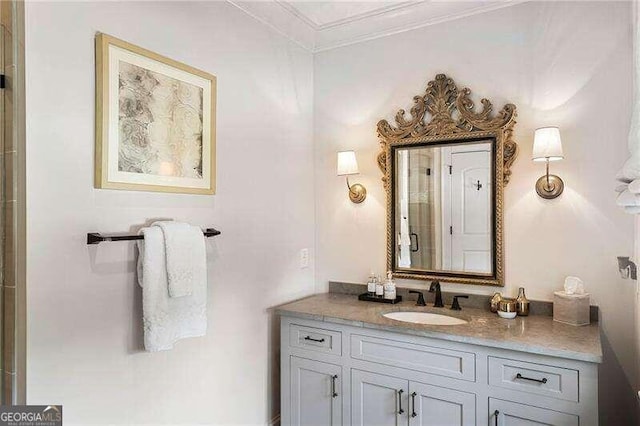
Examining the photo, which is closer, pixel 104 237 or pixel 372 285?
pixel 104 237

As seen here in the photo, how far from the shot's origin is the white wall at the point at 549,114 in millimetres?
2064

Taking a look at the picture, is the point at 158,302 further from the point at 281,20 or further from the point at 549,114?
the point at 549,114

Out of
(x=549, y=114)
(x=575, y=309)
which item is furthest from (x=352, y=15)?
(x=575, y=309)

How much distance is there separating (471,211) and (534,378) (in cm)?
98

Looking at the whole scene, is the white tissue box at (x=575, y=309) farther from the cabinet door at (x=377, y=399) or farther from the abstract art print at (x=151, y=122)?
the abstract art print at (x=151, y=122)

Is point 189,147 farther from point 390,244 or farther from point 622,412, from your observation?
point 622,412

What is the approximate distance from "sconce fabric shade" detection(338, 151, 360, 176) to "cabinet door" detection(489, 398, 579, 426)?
148 cm

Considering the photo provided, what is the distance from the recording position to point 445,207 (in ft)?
8.18

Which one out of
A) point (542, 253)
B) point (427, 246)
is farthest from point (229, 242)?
point (542, 253)

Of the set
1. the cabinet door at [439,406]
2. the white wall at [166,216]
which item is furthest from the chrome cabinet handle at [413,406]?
the white wall at [166,216]

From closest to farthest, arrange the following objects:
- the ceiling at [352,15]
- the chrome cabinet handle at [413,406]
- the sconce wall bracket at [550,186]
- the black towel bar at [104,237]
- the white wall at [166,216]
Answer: the white wall at [166,216], the black towel bar at [104,237], the chrome cabinet handle at [413,406], the sconce wall bracket at [550,186], the ceiling at [352,15]

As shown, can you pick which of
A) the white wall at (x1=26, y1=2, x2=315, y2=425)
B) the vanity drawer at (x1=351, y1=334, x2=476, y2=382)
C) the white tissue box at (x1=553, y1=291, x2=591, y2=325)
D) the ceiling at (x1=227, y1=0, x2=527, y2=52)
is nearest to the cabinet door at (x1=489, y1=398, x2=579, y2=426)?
the vanity drawer at (x1=351, y1=334, x2=476, y2=382)

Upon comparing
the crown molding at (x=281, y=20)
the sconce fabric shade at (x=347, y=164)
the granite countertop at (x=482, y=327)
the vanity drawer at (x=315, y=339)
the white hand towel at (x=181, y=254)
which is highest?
the crown molding at (x=281, y=20)

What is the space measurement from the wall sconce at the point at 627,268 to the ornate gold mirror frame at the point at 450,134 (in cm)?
54
